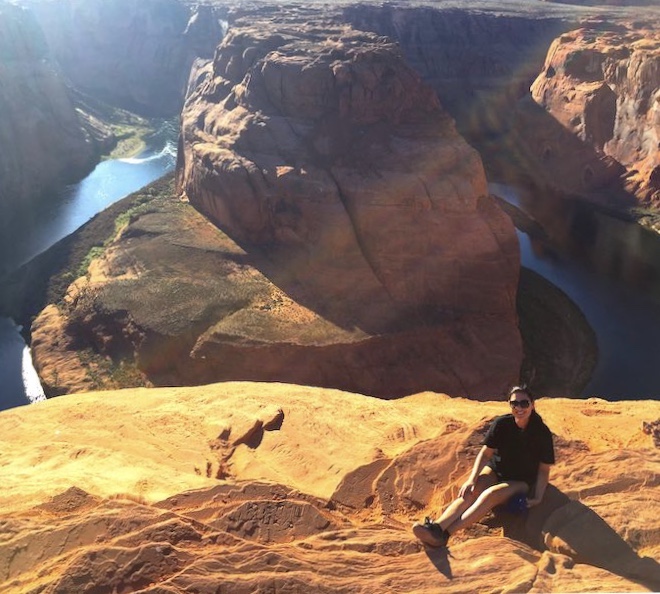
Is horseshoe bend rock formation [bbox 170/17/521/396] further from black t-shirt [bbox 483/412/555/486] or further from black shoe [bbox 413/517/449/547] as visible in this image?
black shoe [bbox 413/517/449/547]

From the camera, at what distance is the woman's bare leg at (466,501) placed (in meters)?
7.51

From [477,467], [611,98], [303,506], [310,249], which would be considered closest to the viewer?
[477,467]

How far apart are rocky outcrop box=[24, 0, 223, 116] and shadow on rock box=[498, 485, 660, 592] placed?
91184 millimetres

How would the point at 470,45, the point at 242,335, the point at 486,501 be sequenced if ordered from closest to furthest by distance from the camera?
the point at 486,501, the point at 242,335, the point at 470,45

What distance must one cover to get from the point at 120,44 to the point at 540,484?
105m

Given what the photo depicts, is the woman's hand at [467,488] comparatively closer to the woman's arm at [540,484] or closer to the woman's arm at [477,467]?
the woman's arm at [477,467]

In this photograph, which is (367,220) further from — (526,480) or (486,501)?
(486,501)

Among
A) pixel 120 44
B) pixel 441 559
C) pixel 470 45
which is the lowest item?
pixel 441 559

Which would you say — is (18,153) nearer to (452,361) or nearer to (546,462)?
(452,361)

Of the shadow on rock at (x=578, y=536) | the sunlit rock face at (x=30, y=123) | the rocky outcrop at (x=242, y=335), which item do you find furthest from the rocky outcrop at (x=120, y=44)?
the shadow on rock at (x=578, y=536)

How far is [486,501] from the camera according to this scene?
7.73 meters

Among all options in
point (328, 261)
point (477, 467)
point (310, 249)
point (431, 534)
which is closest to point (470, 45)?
point (310, 249)

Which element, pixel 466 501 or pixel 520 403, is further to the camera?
pixel 466 501

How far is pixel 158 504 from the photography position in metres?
8.20
